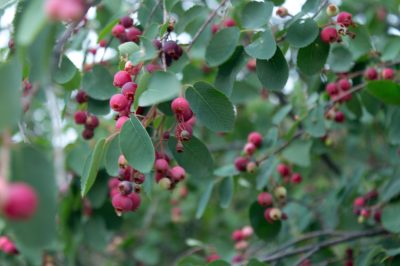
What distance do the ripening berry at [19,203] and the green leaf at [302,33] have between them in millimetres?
1314

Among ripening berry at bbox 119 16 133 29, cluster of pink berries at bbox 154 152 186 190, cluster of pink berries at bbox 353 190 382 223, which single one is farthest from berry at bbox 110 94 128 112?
cluster of pink berries at bbox 353 190 382 223

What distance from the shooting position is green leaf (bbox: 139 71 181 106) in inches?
51.8

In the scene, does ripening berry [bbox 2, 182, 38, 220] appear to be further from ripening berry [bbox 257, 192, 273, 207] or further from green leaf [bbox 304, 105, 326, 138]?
green leaf [bbox 304, 105, 326, 138]

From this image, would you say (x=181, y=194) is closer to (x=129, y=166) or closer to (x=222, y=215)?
(x=222, y=215)

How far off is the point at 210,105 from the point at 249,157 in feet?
2.59

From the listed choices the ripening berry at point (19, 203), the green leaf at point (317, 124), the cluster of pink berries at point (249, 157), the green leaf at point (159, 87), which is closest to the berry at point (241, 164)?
the cluster of pink berries at point (249, 157)

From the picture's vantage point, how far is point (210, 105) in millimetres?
1798

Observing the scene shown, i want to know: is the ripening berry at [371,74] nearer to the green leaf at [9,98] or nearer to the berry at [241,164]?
the berry at [241,164]

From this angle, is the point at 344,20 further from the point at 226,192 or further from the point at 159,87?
the point at 226,192

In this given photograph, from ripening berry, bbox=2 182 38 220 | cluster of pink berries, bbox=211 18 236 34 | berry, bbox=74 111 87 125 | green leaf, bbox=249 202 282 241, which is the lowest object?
green leaf, bbox=249 202 282 241

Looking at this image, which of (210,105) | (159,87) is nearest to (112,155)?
(210,105)

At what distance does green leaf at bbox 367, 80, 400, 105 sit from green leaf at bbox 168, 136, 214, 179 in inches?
29.7

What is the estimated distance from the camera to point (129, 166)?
168cm

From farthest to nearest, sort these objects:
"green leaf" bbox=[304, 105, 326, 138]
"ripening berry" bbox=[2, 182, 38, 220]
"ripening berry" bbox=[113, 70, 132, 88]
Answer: "green leaf" bbox=[304, 105, 326, 138], "ripening berry" bbox=[113, 70, 132, 88], "ripening berry" bbox=[2, 182, 38, 220]
